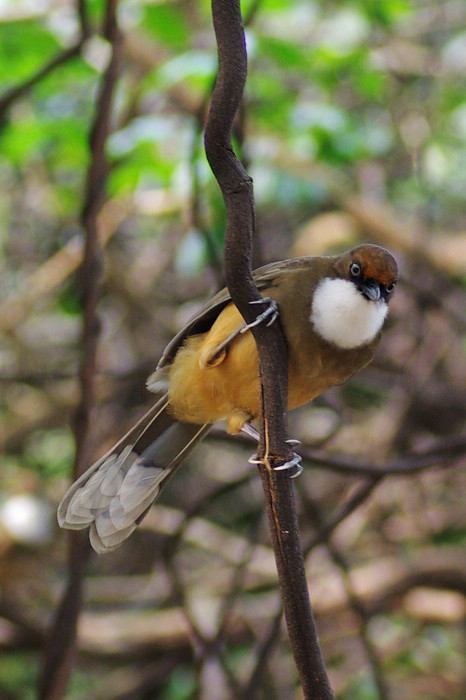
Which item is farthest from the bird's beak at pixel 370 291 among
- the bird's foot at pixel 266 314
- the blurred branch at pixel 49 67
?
the blurred branch at pixel 49 67

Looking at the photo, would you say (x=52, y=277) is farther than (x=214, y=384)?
Yes

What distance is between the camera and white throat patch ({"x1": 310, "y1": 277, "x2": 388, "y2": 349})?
7.47 ft

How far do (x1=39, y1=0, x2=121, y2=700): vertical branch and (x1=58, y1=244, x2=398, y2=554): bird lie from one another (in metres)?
0.20


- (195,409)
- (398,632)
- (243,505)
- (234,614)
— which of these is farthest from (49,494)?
(195,409)

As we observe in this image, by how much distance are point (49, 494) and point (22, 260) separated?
5.61 feet

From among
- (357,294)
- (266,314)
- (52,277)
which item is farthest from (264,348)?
(52,277)

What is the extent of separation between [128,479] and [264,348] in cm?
123

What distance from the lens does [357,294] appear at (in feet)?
7.85

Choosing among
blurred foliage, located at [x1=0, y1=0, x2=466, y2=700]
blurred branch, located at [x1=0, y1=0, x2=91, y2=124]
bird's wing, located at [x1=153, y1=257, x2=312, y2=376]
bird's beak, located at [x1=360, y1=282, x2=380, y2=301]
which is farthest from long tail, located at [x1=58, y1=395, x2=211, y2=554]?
blurred branch, located at [x1=0, y1=0, x2=91, y2=124]

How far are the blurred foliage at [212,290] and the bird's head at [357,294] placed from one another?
0.77 m

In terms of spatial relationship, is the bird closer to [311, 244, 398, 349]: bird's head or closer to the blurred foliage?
[311, 244, 398, 349]: bird's head

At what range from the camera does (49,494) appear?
5.29 meters

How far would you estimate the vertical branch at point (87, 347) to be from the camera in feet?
9.08

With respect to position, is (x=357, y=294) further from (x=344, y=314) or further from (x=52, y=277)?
(x=52, y=277)
